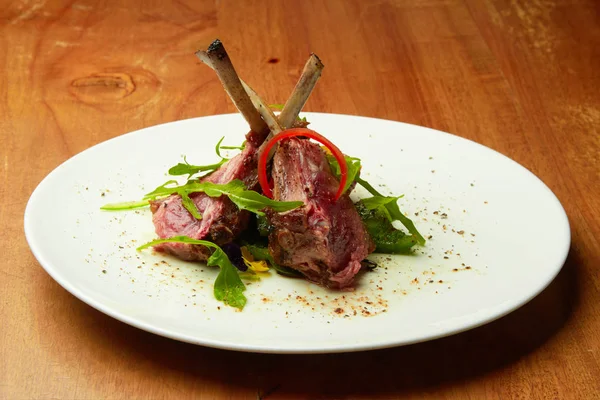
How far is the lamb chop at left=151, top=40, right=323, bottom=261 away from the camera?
12.1ft

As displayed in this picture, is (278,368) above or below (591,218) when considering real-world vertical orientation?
above

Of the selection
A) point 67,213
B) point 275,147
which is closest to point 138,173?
point 67,213

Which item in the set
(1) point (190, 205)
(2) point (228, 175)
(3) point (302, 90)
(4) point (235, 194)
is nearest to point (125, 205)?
(1) point (190, 205)

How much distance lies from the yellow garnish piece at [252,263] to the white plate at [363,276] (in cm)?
6

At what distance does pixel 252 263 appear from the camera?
3.66 meters

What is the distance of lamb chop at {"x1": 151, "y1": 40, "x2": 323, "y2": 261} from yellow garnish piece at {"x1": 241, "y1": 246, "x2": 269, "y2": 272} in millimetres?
81

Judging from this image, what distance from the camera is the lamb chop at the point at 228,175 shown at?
3.68 metres

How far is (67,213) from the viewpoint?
3.90 m

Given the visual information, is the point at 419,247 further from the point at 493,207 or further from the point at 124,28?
the point at 124,28

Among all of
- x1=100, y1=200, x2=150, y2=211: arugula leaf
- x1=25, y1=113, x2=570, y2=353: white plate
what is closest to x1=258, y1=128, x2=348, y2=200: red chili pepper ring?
x1=25, y1=113, x2=570, y2=353: white plate

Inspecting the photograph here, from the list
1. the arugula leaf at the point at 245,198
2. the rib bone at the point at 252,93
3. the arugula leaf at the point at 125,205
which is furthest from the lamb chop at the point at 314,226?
the arugula leaf at the point at 125,205

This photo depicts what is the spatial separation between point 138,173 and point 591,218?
2.24 m

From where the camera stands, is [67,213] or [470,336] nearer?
[470,336]

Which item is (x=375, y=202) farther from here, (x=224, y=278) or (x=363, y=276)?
(x=224, y=278)
